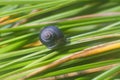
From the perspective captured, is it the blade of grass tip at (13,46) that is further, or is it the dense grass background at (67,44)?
the blade of grass tip at (13,46)

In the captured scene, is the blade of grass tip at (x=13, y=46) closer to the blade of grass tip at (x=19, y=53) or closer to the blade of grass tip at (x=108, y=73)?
the blade of grass tip at (x=19, y=53)

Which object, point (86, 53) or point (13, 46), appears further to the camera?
point (13, 46)

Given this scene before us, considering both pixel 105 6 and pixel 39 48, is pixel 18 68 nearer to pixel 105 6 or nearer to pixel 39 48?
pixel 39 48

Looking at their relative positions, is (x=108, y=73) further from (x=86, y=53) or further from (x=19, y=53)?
(x=19, y=53)

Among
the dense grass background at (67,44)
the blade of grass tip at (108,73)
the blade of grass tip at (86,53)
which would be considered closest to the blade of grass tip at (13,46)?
the dense grass background at (67,44)

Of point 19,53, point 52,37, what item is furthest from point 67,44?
point 19,53

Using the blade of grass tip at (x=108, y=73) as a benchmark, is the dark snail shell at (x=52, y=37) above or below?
above

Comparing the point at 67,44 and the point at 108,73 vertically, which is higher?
the point at 67,44

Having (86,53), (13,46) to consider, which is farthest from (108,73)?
(13,46)
